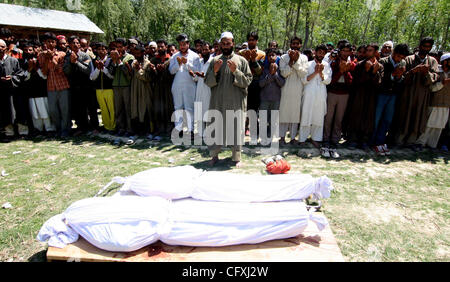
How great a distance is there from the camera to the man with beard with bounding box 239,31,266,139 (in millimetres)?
4707

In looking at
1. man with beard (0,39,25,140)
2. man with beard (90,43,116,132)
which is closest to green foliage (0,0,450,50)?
man with beard (0,39,25,140)

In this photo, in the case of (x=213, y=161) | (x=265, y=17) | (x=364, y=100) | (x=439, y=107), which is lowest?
(x=213, y=161)

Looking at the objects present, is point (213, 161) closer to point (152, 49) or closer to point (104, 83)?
point (152, 49)

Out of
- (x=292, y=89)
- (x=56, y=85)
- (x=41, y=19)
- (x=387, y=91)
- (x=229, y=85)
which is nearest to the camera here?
(x=229, y=85)

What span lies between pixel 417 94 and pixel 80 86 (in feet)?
24.6

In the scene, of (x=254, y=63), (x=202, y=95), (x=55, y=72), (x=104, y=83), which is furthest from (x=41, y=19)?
(x=254, y=63)

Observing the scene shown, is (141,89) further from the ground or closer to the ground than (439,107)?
further from the ground

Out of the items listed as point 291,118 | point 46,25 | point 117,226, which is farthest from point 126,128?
point 46,25

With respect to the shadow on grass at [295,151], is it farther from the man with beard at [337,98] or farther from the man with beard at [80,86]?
the man with beard at [80,86]

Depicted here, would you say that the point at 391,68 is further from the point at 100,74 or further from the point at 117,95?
the point at 100,74

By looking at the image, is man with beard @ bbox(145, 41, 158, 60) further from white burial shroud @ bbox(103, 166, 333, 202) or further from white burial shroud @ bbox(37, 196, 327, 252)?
white burial shroud @ bbox(37, 196, 327, 252)

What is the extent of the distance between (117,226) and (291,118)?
419 centimetres

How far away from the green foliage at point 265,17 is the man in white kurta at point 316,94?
1775 cm

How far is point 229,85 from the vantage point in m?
4.26
